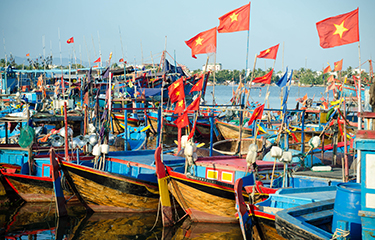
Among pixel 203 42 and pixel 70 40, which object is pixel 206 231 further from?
pixel 70 40

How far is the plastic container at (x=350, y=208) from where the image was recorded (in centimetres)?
718

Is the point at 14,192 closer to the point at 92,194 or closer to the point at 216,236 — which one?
the point at 92,194

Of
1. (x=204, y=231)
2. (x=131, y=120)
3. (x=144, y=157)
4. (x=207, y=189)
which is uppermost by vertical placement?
(x=131, y=120)

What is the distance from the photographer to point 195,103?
14234 millimetres

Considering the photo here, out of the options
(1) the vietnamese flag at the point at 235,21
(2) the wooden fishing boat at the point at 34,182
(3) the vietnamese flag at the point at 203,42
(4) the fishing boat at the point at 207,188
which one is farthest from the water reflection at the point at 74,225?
(1) the vietnamese flag at the point at 235,21

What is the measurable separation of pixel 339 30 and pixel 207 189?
5853mm

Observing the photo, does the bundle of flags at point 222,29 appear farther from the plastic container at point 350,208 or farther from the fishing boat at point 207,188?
the plastic container at point 350,208

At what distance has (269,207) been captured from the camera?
9.52 m

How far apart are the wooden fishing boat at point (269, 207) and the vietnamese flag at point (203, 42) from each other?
19.0 ft

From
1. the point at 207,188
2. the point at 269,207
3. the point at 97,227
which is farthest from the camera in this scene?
the point at 97,227

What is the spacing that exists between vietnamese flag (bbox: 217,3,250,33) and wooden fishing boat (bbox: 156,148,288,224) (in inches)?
186

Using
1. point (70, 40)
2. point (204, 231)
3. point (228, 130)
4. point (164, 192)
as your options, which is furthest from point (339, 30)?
point (70, 40)

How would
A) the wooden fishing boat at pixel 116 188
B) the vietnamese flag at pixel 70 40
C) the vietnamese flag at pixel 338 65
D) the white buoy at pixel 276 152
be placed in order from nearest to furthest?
the white buoy at pixel 276 152 → the wooden fishing boat at pixel 116 188 → the vietnamese flag at pixel 338 65 → the vietnamese flag at pixel 70 40

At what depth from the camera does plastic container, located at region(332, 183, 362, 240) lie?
7.18 m
